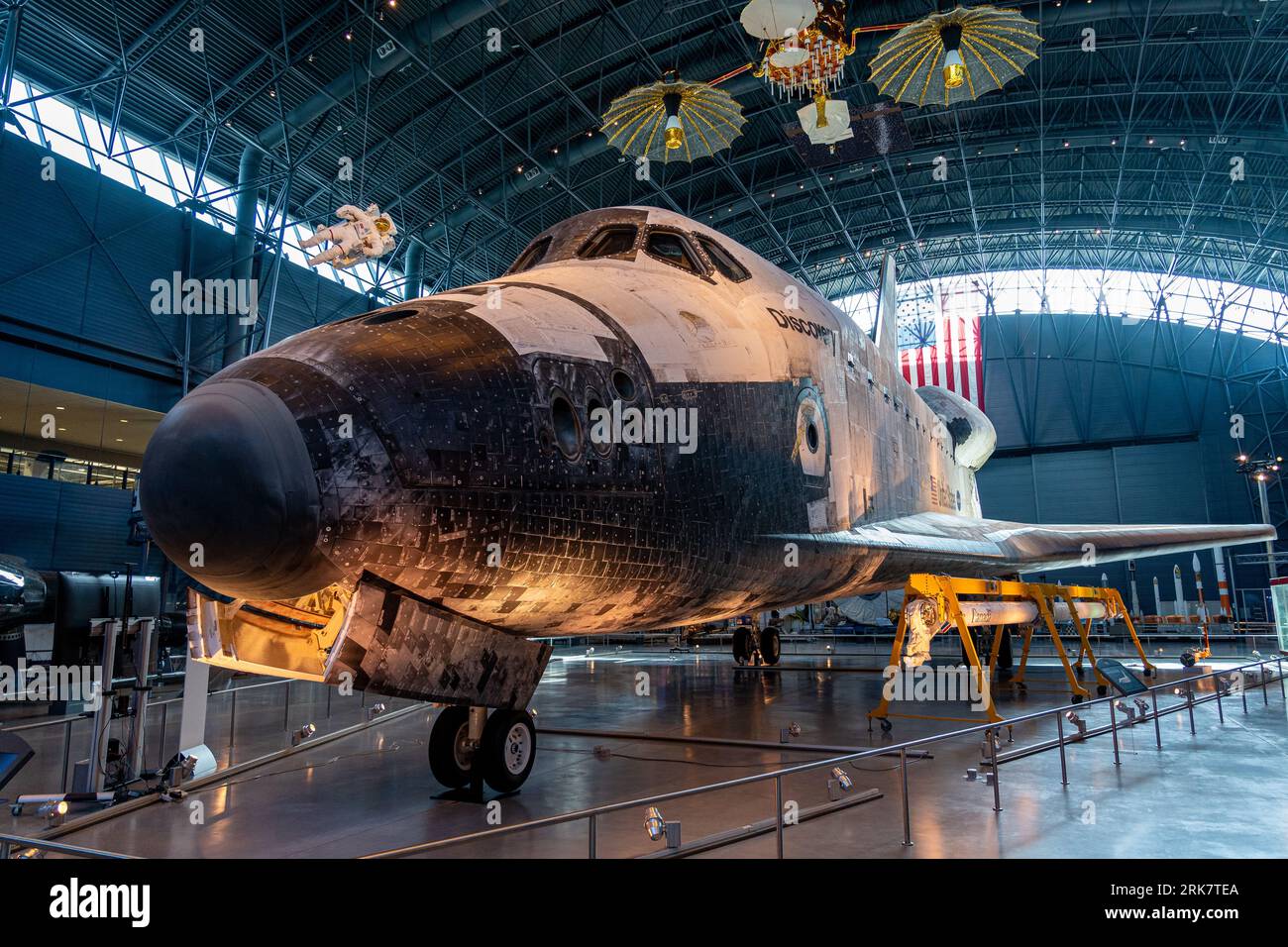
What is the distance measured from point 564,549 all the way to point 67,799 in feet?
12.5

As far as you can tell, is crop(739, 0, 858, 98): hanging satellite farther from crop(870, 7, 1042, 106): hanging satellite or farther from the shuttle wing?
the shuttle wing

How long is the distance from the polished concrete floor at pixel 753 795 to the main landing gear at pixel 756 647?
482 centimetres

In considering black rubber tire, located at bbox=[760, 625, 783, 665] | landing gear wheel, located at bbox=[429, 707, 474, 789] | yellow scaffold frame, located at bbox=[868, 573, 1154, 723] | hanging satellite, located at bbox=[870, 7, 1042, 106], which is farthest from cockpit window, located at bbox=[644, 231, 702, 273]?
black rubber tire, located at bbox=[760, 625, 783, 665]

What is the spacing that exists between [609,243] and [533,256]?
527 mm

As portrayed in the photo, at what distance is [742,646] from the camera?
12.8 meters

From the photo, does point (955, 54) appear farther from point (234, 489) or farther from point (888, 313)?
point (234, 489)

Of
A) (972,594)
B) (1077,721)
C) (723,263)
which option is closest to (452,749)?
(723,263)

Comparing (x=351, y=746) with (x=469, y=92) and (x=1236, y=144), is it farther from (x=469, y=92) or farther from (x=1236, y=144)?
(x=1236, y=144)

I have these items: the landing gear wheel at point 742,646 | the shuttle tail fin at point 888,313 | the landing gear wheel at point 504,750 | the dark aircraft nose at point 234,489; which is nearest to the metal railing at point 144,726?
the landing gear wheel at point 504,750

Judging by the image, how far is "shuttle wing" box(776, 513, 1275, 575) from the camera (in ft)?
Answer: 18.4

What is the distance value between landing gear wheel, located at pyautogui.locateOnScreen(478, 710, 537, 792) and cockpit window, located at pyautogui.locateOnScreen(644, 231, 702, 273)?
2.56 m

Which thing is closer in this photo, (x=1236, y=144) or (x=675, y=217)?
(x=675, y=217)

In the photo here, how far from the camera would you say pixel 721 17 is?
1700 centimetres
